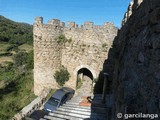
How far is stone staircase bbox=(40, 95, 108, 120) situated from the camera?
214 inches

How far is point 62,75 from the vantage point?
495 inches

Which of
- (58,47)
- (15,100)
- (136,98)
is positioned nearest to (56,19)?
(58,47)

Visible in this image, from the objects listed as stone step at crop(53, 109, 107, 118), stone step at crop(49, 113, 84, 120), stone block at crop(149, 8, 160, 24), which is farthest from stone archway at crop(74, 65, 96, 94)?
stone block at crop(149, 8, 160, 24)

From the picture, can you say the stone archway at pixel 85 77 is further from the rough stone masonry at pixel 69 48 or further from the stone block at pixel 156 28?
the stone block at pixel 156 28

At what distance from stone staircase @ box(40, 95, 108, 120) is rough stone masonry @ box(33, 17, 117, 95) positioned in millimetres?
6223

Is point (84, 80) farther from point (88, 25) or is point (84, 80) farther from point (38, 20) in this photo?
point (38, 20)

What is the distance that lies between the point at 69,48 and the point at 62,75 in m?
1.96

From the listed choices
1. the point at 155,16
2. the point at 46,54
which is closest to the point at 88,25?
the point at 46,54

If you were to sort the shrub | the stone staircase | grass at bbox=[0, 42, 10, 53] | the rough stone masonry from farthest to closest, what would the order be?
grass at bbox=[0, 42, 10, 53] < the shrub < the rough stone masonry < the stone staircase

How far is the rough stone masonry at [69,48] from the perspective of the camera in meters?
11.9

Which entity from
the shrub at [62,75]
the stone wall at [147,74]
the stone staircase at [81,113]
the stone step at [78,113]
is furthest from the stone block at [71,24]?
the stone wall at [147,74]

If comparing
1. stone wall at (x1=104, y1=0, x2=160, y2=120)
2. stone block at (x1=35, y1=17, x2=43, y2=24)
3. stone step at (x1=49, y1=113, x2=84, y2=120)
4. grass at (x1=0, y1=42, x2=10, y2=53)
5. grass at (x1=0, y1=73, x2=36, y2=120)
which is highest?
grass at (x1=0, y1=42, x2=10, y2=53)

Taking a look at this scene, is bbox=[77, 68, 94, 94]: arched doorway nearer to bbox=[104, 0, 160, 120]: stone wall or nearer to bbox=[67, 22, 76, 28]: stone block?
bbox=[67, 22, 76, 28]: stone block

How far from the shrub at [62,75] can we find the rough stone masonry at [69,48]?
0.23 metres
